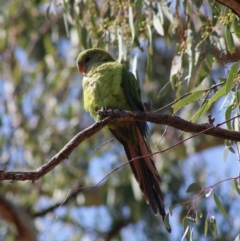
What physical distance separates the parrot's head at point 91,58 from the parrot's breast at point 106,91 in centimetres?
30

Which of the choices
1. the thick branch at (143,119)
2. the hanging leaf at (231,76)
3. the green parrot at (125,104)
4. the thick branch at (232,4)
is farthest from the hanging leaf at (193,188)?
the thick branch at (232,4)

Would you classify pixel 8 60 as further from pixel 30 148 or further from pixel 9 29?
pixel 30 148

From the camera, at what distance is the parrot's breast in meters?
3.10

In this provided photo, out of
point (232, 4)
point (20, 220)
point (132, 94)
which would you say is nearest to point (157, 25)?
point (132, 94)

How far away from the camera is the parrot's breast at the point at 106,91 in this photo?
310cm

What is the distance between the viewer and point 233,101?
8.86ft

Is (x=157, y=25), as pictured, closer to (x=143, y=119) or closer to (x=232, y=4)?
(x=143, y=119)

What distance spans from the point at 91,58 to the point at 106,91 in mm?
511

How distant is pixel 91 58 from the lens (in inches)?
141

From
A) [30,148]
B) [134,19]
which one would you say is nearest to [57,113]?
[30,148]

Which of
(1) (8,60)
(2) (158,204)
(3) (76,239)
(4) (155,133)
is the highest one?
(1) (8,60)

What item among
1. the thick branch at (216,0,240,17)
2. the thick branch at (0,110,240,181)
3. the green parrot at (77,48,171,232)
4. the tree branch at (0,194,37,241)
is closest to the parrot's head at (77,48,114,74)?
the green parrot at (77,48,171,232)

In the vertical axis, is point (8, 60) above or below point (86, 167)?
above

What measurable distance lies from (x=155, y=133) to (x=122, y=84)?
2915 millimetres
